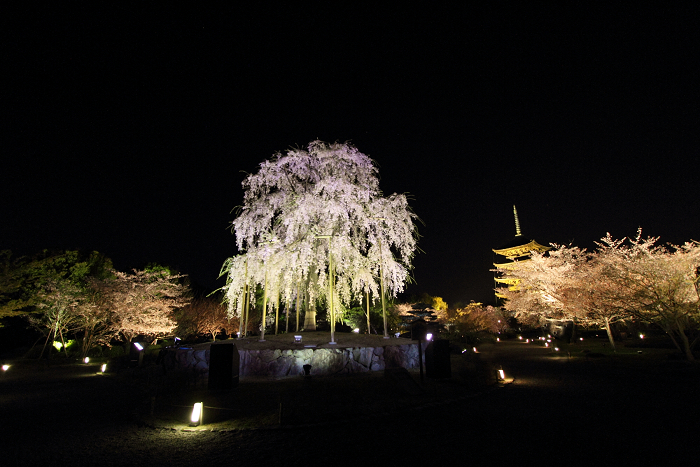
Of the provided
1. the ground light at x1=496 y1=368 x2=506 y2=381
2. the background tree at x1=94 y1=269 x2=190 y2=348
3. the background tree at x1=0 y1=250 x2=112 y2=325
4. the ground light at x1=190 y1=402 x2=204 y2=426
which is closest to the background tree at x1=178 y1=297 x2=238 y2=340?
the background tree at x1=94 y1=269 x2=190 y2=348

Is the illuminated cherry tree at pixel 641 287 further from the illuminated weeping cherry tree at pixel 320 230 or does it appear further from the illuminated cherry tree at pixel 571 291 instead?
the illuminated weeping cherry tree at pixel 320 230

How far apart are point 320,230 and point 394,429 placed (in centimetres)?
951

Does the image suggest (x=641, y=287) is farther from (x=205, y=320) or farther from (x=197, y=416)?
(x=205, y=320)

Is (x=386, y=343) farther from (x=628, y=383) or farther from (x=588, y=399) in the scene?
(x=628, y=383)

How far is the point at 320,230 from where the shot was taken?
14.2 metres

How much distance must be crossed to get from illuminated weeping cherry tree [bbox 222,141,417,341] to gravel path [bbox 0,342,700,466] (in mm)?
5409

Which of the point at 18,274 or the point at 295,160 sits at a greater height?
the point at 295,160

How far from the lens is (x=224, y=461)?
452 centimetres

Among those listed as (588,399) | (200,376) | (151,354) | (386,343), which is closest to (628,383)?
(588,399)

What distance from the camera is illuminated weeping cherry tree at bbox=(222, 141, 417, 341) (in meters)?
13.9

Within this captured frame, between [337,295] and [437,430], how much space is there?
9.60m

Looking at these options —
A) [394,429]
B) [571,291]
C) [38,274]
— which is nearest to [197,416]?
[394,429]

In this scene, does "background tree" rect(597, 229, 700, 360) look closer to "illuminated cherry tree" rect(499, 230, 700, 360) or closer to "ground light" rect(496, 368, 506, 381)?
"illuminated cherry tree" rect(499, 230, 700, 360)

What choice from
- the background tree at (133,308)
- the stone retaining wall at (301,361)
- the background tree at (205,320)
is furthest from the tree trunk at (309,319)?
the background tree at (205,320)
